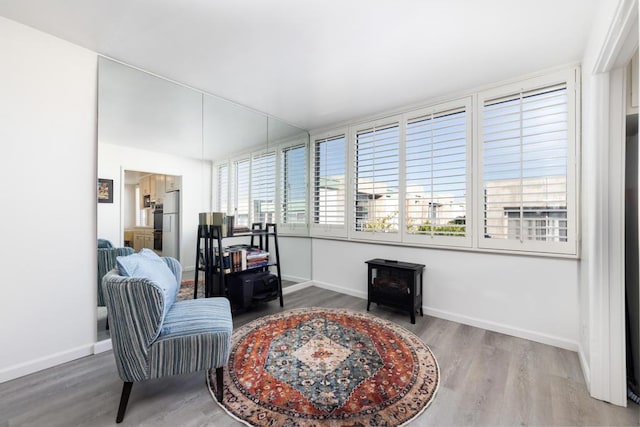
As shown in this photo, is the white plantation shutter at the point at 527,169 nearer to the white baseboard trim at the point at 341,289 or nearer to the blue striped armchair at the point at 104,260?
the white baseboard trim at the point at 341,289

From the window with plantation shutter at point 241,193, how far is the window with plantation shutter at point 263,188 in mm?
93

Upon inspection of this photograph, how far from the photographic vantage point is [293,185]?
413 centimetres

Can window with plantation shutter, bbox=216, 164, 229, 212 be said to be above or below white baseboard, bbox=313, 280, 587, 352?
above

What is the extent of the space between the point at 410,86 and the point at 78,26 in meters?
2.84

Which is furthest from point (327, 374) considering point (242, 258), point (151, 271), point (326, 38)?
point (326, 38)

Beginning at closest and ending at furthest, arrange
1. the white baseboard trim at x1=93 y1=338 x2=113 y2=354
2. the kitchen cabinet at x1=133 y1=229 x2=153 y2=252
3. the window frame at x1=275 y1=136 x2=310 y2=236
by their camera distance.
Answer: the white baseboard trim at x1=93 y1=338 x2=113 y2=354 < the kitchen cabinet at x1=133 y1=229 x2=153 y2=252 < the window frame at x1=275 y1=136 x2=310 y2=236

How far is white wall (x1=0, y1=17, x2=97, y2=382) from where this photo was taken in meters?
1.94

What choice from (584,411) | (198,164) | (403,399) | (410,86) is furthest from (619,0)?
(198,164)

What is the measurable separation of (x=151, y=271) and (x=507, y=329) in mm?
3177

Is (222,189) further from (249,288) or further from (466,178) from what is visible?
(466,178)

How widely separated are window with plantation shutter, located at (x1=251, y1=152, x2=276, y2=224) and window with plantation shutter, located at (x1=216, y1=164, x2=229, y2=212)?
1.29 ft

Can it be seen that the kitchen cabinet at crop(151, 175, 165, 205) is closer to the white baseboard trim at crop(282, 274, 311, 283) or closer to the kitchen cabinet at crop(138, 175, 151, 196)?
the kitchen cabinet at crop(138, 175, 151, 196)

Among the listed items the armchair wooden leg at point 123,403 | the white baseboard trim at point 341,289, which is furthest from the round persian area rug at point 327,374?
the white baseboard trim at point 341,289

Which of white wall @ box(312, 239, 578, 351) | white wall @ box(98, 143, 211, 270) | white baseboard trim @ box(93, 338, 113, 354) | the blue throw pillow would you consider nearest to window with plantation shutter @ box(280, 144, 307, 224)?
white wall @ box(98, 143, 211, 270)
